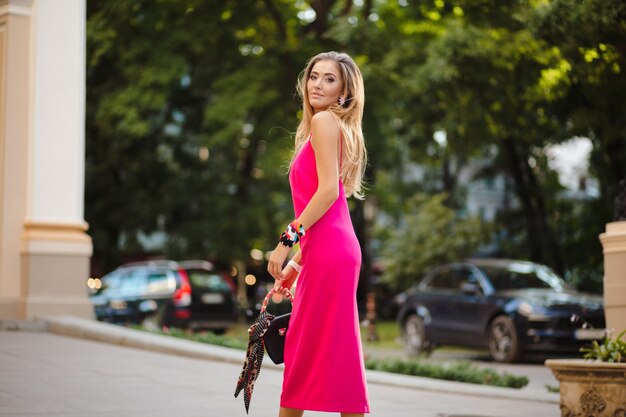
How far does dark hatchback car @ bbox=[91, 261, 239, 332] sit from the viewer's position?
22453 mm

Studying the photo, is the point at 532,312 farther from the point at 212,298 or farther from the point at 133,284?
the point at 133,284

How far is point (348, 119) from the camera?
4691mm

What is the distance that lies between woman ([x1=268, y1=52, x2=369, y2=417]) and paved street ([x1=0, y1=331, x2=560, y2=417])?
2796 mm

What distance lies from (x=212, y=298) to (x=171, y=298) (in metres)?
0.94

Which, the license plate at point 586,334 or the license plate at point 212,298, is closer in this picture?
the license plate at point 586,334

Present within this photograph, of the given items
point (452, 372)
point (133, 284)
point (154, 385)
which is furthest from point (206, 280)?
point (154, 385)

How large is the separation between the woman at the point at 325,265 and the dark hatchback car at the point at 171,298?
17.9 metres

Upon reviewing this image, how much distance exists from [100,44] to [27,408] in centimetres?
1776

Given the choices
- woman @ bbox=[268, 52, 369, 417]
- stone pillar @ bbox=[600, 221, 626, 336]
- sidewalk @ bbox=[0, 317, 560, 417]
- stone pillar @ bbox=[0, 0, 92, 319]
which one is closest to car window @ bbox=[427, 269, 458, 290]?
stone pillar @ bbox=[0, 0, 92, 319]

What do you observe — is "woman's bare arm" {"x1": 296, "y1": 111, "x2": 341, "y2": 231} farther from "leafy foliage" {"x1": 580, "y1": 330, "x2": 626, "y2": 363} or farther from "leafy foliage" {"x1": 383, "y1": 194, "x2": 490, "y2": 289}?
"leafy foliage" {"x1": 383, "y1": 194, "x2": 490, "y2": 289}

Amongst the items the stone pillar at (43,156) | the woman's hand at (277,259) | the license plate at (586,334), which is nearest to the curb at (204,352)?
the stone pillar at (43,156)

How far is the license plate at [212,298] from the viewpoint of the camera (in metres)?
22.8

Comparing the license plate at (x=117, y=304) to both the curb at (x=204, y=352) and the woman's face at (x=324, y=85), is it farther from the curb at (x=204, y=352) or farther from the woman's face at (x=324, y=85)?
the woman's face at (x=324, y=85)

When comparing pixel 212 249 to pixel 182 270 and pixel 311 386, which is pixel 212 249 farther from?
pixel 311 386
